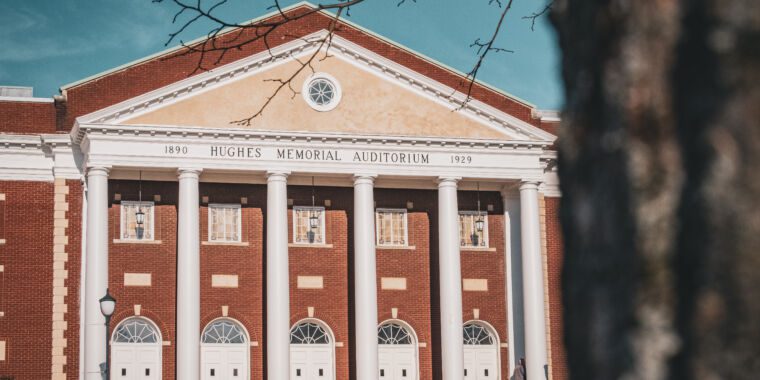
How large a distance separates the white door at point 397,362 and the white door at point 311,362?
1.63 metres

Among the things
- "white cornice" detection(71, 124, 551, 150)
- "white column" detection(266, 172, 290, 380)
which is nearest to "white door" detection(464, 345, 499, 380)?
"white cornice" detection(71, 124, 551, 150)

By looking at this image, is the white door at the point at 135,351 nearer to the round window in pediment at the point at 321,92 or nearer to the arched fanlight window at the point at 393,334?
the arched fanlight window at the point at 393,334

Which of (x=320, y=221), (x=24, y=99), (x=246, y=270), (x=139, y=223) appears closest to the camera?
(x=139, y=223)

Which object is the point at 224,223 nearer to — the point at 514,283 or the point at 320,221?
the point at 320,221

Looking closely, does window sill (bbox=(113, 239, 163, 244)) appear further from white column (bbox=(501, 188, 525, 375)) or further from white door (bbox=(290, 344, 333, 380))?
white column (bbox=(501, 188, 525, 375))

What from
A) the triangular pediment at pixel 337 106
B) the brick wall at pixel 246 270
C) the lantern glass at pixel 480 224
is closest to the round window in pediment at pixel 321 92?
the triangular pediment at pixel 337 106

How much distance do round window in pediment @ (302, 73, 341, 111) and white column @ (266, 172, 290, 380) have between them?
7.55 feet

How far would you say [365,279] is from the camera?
34531mm

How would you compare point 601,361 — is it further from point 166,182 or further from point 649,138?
point 166,182

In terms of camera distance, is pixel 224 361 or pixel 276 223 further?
pixel 224 361

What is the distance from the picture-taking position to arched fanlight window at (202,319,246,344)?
35.1 m

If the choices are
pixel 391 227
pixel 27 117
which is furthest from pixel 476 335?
pixel 27 117

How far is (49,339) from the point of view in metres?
33.5

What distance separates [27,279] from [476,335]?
13258 millimetres
